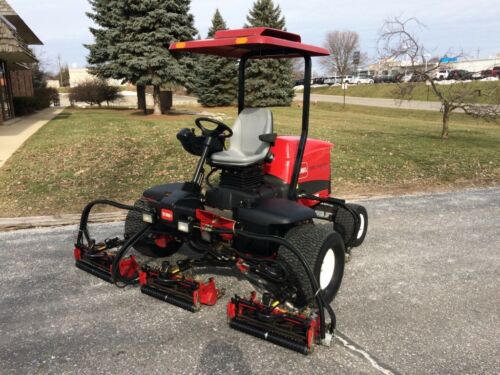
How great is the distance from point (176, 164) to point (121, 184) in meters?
1.53

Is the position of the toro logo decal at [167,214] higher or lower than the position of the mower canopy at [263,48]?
lower

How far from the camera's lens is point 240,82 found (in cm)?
455

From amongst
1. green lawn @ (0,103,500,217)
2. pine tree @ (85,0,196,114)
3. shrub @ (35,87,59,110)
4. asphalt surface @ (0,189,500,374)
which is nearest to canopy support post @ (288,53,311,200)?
asphalt surface @ (0,189,500,374)

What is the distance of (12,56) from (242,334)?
16660mm

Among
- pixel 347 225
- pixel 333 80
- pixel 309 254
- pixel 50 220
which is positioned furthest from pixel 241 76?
pixel 333 80

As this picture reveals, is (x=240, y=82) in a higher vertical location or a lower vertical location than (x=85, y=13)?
lower

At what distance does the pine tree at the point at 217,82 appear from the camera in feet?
96.1

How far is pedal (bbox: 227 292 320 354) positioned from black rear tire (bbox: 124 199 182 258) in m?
1.31

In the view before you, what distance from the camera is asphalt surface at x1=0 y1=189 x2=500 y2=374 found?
282cm

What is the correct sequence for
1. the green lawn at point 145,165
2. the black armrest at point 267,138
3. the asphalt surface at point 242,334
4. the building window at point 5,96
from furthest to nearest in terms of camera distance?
the building window at point 5,96, the green lawn at point 145,165, the black armrest at point 267,138, the asphalt surface at point 242,334

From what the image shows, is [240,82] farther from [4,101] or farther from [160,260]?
[4,101]

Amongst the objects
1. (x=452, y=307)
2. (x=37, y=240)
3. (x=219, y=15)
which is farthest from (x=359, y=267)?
(x=219, y=15)

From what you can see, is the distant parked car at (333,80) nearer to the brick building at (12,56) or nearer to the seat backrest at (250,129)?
the brick building at (12,56)

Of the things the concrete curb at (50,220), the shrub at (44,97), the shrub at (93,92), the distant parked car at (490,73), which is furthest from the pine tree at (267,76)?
the concrete curb at (50,220)
